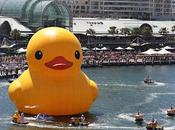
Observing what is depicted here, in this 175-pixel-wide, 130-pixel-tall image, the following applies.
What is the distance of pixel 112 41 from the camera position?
133500 mm

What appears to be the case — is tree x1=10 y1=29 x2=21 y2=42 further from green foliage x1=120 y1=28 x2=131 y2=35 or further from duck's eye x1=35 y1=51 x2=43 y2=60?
duck's eye x1=35 y1=51 x2=43 y2=60

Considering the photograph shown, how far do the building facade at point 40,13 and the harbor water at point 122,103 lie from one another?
52092 mm

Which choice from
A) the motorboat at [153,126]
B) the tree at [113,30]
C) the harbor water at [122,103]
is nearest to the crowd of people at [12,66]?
the harbor water at [122,103]

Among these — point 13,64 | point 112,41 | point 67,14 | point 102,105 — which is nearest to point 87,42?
point 112,41

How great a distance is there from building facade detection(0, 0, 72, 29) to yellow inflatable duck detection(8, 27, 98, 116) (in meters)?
92.0

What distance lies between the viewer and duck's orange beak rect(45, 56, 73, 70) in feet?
146

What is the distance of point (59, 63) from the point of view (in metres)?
44.7

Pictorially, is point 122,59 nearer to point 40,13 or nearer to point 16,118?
point 40,13

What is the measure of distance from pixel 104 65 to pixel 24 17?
158 feet

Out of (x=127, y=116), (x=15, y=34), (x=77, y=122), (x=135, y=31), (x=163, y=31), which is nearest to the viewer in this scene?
(x=77, y=122)

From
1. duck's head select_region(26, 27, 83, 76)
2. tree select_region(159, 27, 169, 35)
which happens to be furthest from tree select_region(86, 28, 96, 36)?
duck's head select_region(26, 27, 83, 76)

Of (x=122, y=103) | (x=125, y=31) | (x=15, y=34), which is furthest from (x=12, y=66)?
(x=125, y=31)

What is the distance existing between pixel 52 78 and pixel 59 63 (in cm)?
137

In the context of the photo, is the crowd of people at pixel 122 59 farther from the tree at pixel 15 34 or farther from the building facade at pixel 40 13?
the building facade at pixel 40 13
